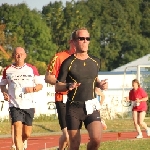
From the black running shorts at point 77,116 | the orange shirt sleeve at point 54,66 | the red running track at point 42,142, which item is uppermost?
the orange shirt sleeve at point 54,66

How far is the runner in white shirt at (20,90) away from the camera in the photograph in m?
15.6

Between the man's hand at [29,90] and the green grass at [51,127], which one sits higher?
the man's hand at [29,90]

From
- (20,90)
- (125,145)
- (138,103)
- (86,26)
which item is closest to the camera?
(20,90)

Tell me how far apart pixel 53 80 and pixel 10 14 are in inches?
2965

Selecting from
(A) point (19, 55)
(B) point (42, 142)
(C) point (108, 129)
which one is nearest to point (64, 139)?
(A) point (19, 55)

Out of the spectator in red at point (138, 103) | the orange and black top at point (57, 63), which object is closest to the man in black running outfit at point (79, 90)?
the orange and black top at point (57, 63)

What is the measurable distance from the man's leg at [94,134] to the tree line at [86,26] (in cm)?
6636

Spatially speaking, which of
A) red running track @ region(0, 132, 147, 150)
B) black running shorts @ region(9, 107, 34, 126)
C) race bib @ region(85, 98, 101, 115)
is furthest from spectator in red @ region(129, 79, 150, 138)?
race bib @ region(85, 98, 101, 115)

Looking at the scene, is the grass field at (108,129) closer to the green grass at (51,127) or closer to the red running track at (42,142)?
the green grass at (51,127)

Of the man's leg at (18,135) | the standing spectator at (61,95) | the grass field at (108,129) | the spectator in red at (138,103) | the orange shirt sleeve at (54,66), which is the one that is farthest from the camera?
the spectator in red at (138,103)

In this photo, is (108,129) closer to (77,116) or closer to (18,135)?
(18,135)

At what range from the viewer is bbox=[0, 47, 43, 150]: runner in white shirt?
51.2 feet

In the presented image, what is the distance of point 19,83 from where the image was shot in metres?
15.7

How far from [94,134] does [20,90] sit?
13.7 ft
